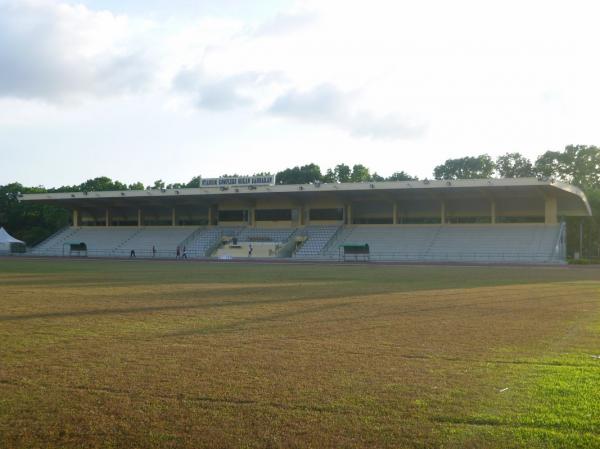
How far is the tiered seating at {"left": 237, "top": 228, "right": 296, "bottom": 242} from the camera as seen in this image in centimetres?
6856

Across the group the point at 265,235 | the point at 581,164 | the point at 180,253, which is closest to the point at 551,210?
the point at 265,235

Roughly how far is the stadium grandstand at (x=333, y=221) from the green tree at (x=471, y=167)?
147 feet

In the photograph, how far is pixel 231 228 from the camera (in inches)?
2923

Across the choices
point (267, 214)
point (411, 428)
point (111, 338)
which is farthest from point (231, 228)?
point (411, 428)

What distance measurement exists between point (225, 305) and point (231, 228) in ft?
190

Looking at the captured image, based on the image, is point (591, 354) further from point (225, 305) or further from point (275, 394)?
point (225, 305)

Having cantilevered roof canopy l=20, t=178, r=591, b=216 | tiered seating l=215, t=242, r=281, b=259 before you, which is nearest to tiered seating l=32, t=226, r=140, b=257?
cantilevered roof canopy l=20, t=178, r=591, b=216

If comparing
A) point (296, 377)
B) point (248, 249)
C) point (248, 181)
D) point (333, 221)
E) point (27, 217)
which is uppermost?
point (248, 181)

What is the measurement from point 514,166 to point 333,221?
57.2m

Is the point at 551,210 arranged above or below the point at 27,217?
above

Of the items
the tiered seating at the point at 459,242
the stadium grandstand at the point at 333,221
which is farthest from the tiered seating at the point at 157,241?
the tiered seating at the point at 459,242

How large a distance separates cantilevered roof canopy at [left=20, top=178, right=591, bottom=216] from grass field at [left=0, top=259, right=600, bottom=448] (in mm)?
41912

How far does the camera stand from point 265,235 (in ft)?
230

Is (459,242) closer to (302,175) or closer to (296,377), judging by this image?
(296,377)
